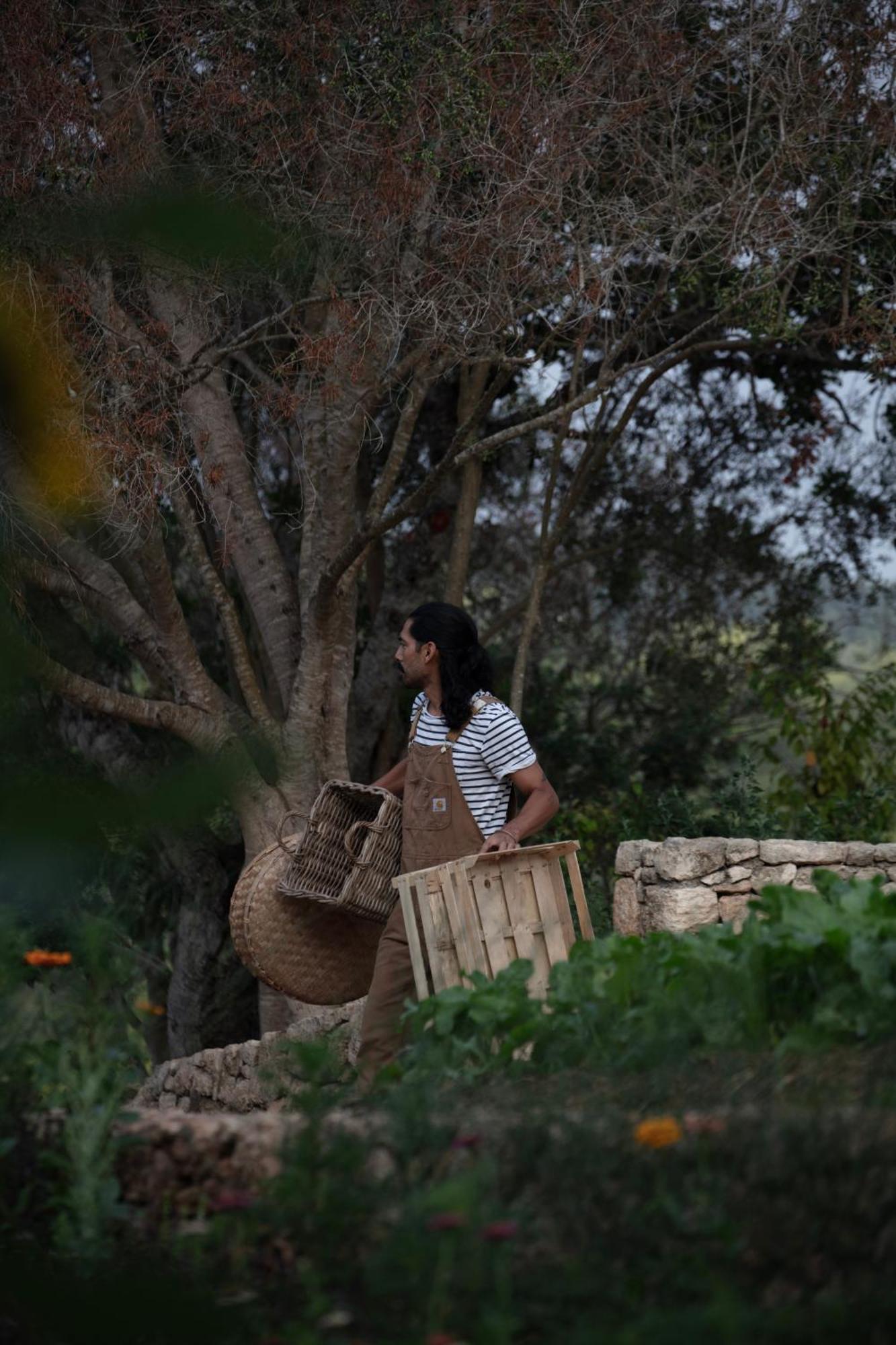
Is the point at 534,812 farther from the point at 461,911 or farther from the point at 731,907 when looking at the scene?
the point at 731,907

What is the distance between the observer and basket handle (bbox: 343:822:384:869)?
17.9 feet

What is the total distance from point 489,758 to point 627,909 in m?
1.94

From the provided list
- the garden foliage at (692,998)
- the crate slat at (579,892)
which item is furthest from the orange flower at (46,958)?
the crate slat at (579,892)

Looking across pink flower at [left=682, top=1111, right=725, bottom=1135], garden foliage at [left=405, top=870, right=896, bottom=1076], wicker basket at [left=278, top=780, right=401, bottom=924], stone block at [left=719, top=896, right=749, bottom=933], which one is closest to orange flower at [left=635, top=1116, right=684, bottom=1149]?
pink flower at [left=682, top=1111, right=725, bottom=1135]

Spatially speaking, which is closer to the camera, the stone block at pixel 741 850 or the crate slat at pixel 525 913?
the crate slat at pixel 525 913

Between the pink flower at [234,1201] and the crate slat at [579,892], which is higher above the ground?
the crate slat at [579,892]

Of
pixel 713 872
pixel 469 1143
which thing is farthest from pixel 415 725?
pixel 469 1143

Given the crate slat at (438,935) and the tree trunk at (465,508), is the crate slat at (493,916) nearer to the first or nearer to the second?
the crate slat at (438,935)

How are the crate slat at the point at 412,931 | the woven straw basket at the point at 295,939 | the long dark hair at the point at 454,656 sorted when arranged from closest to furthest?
the crate slat at the point at 412,931
the long dark hair at the point at 454,656
the woven straw basket at the point at 295,939

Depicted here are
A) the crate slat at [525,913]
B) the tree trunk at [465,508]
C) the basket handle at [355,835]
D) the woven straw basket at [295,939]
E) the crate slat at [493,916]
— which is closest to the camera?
the crate slat at [493,916]

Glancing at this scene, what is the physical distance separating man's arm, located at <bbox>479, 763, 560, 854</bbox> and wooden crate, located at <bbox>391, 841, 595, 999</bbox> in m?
0.05

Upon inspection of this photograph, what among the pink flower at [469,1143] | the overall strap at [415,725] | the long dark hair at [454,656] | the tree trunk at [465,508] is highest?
the tree trunk at [465,508]

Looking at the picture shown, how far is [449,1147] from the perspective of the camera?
2623 millimetres

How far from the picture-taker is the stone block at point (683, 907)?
6.51 metres
